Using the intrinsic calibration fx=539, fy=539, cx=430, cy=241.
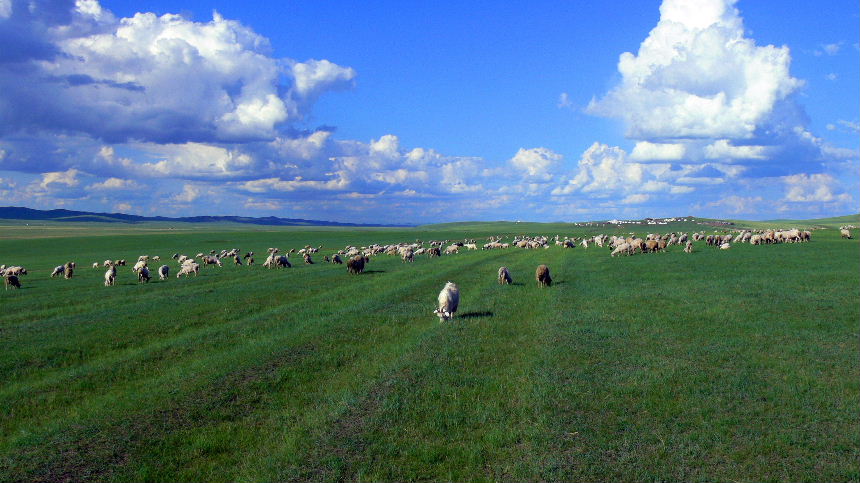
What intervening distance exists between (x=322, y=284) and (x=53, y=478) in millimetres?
23864

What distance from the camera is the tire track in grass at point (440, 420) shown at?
7.91 meters

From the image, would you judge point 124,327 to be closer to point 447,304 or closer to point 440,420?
point 447,304

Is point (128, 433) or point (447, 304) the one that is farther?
point (447, 304)

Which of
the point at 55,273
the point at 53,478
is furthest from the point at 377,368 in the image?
the point at 55,273

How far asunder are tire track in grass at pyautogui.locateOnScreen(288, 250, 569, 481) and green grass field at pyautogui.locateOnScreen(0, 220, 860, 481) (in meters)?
0.04

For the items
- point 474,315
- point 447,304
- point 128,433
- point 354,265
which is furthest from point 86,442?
point 354,265

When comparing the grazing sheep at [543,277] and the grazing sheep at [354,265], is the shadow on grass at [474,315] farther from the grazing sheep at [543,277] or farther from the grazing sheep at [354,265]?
the grazing sheep at [354,265]

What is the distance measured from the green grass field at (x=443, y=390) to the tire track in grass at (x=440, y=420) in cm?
4

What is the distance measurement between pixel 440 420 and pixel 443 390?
1607 mm

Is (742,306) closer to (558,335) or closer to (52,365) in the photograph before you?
(558,335)

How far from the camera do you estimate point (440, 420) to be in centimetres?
962

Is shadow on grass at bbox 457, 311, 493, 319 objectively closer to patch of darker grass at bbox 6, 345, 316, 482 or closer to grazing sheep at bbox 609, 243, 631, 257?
patch of darker grass at bbox 6, 345, 316, 482

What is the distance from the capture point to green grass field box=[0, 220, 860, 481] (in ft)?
26.6

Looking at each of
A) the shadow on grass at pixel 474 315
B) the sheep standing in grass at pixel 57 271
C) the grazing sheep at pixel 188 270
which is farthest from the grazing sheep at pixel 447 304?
the sheep standing in grass at pixel 57 271
